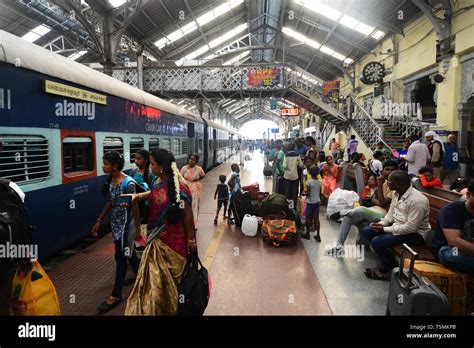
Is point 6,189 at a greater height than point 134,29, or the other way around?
point 134,29

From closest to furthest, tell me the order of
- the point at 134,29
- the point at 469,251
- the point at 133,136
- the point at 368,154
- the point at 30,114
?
the point at 469,251
the point at 30,114
the point at 133,136
the point at 368,154
the point at 134,29

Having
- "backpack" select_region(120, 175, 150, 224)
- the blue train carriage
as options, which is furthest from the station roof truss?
"backpack" select_region(120, 175, 150, 224)

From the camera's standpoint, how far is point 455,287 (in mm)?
2826

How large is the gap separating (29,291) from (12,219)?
558mm

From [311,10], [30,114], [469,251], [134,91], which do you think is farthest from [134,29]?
[469,251]

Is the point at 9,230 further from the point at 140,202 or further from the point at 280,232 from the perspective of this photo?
the point at 280,232

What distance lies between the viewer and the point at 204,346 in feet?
7.61

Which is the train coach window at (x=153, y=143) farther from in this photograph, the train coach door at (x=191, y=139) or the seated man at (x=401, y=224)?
the seated man at (x=401, y=224)

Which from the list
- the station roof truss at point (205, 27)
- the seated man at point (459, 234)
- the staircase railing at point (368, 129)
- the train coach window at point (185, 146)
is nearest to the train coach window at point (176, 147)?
the train coach window at point (185, 146)

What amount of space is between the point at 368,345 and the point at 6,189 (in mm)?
2789

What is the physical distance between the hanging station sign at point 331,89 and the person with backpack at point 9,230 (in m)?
20.7

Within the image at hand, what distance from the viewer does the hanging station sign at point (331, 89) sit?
2059 cm

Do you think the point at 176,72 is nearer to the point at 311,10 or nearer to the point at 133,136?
the point at 311,10

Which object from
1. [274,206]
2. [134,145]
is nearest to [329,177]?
[274,206]
